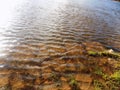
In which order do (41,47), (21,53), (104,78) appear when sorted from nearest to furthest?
(104,78), (21,53), (41,47)

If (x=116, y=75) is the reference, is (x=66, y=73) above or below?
above

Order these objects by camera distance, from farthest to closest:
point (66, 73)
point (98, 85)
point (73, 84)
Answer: point (66, 73) → point (98, 85) → point (73, 84)

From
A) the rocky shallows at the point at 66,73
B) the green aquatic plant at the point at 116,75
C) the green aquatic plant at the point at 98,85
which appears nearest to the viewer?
the rocky shallows at the point at 66,73

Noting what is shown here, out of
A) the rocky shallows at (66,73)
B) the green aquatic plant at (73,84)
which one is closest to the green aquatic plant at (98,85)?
the rocky shallows at (66,73)

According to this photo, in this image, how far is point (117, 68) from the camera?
25.0 feet

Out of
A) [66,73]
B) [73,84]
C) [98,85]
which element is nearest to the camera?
[73,84]

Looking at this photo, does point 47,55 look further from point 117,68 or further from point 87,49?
point 117,68

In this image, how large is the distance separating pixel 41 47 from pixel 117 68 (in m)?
4.00

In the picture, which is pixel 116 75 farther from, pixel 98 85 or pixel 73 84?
pixel 73 84

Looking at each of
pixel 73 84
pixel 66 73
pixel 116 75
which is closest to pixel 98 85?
pixel 73 84

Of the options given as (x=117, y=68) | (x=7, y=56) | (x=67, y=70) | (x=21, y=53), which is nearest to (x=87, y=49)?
(x=117, y=68)

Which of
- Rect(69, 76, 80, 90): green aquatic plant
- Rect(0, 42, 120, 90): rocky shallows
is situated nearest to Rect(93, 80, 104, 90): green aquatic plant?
Rect(0, 42, 120, 90): rocky shallows

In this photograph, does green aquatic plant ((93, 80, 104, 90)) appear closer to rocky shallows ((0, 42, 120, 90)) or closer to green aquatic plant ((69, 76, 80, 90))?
rocky shallows ((0, 42, 120, 90))

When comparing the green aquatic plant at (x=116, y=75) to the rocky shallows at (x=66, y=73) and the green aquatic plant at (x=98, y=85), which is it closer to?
the rocky shallows at (x=66, y=73)
